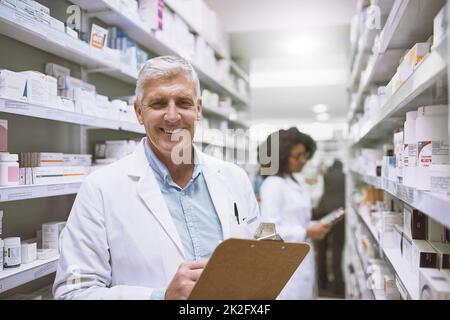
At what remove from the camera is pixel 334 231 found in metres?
4.86

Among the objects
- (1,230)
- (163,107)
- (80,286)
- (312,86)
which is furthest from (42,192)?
(312,86)

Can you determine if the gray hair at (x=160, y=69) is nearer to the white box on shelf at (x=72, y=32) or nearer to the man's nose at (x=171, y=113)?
the man's nose at (x=171, y=113)

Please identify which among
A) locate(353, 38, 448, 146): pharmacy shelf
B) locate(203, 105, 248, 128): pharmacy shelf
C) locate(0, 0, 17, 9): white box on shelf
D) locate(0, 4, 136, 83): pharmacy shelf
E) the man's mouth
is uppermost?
locate(0, 0, 17, 9): white box on shelf

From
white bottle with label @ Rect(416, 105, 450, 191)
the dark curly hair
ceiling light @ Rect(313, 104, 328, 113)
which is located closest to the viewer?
white bottle with label @ Rect(416, 105, 450, 191)

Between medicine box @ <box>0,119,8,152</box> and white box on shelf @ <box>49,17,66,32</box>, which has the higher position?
white box on shelf @ <box>49,17,66,32</box>

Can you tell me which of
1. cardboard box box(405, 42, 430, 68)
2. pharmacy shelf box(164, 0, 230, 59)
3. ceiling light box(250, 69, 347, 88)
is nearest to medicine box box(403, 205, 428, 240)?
cardboard box box(405, 42, 430, 68)

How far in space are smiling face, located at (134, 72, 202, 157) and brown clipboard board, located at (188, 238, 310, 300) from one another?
579 millimetres

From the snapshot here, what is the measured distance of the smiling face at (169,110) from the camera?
1.37 metres

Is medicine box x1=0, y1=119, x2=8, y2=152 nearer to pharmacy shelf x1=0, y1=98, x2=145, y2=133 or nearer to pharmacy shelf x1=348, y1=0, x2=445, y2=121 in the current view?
pharmacy shelf x1=0, y1=98, x2=145, y2=133

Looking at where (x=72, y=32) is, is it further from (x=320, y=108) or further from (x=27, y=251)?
(x=320, y=108)

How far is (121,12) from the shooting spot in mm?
1970

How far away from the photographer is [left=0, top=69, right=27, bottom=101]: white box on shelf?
1433 millimetres

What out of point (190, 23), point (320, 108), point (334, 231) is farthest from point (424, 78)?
point (320, 108)

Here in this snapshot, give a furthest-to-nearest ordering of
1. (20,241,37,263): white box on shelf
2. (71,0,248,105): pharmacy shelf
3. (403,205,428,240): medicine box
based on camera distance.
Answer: (71,0,248,105): pharmacy shelf, (20,241,37,263): white box on shelf, (403,205,428,240): medicine box
